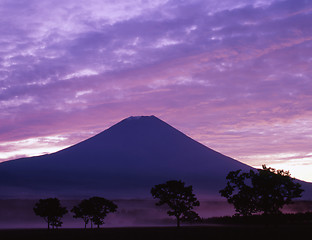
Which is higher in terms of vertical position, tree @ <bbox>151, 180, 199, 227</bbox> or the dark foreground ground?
tree @ <bbox>151, 180, 199, 227</bbox>

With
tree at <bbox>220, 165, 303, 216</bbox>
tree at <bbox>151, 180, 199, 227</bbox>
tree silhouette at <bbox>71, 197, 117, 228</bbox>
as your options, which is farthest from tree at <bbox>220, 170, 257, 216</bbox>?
tree silhouette at <bbox>71, 197, 117, 228</bbox>

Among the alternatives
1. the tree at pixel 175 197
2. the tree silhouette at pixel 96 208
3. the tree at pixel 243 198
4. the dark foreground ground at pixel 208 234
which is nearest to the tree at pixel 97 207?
the tree silhouette at pixel 96 208

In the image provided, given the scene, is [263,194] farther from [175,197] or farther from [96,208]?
[96,208]

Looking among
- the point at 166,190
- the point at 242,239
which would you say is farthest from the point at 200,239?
the point at 166,190

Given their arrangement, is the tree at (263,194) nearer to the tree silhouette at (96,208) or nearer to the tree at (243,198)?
the tree at (243,198)

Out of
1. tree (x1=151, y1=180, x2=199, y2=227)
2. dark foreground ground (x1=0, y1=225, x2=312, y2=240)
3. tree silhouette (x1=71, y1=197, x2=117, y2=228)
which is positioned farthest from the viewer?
tree silhouette (x1=71, y1=197, x2=117, y2=228)

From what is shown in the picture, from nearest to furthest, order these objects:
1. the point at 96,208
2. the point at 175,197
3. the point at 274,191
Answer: the point at 274,191 → the point at 175,197 → the point at 96,208

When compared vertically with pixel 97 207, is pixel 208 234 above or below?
below

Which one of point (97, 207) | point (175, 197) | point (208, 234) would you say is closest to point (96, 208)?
point (97, 207)

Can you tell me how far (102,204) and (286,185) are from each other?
3357 inches

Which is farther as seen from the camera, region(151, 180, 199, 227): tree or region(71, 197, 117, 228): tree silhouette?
region(71, 197, 117, 228): tree silhouette

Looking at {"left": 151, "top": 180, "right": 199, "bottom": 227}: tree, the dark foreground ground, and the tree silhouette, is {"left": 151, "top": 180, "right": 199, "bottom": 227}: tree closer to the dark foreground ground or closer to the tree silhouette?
the dark foreground ground

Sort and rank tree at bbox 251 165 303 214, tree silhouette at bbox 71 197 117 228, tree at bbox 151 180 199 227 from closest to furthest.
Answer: tree at bbox 251 165 303 214 < tree at bbox 151 180 199 227 < tree silhouette at bbox 71 197 117 228

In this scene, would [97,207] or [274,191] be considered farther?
[97,207]
